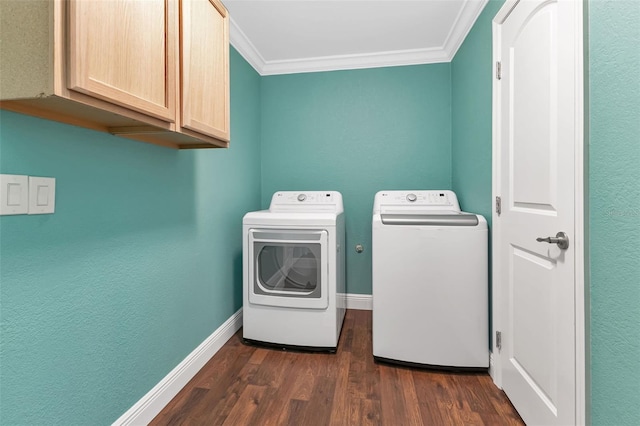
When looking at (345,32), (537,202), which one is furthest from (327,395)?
(345,32)

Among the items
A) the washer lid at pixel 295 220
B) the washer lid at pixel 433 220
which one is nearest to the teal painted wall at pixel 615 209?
the washer lid at pixel 433 220

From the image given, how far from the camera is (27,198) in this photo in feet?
3.07

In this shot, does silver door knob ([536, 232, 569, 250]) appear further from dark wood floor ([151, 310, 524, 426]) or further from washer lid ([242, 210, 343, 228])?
washer lid ([242, 210, 343, 228])

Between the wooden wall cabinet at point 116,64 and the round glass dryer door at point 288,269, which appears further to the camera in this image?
the round glass dryer door at point 288,269

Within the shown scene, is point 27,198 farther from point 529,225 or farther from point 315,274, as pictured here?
point 529,225

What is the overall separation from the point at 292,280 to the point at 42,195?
1.46 meters

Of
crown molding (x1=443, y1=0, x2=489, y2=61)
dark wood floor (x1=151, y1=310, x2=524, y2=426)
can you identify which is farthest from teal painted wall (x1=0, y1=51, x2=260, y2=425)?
crown molding (x1=443, y1=0, x2=489, y2=61)

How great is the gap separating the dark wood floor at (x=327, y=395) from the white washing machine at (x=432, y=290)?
0.14 meters

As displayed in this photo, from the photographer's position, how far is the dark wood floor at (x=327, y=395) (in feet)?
4.84

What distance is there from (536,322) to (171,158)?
1.94 metres

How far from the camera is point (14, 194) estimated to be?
0.90 metres

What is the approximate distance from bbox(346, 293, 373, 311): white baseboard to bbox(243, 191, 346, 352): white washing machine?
27.8 inches

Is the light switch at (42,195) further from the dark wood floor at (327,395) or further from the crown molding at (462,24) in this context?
the crown molding at (462,24)

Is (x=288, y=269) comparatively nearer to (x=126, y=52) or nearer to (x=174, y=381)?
(x=174, y=381)
